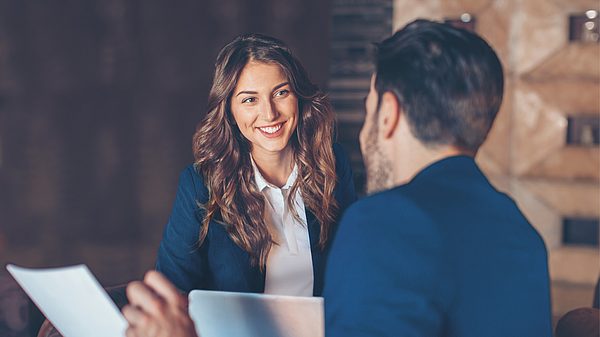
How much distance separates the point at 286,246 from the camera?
1404 mm

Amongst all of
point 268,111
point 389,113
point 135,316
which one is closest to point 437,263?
point 389,113

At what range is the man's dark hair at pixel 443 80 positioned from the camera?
30.1 inches

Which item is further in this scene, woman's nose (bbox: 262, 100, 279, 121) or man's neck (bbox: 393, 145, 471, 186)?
woman's nose (bbox: 262, 100, 279, 121)

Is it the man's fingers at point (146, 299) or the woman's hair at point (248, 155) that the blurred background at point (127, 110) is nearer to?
the woman's hair at point (248, 155)

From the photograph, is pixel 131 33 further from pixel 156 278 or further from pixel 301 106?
pixel 156 278

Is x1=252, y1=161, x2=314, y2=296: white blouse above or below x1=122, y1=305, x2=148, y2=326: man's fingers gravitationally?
below

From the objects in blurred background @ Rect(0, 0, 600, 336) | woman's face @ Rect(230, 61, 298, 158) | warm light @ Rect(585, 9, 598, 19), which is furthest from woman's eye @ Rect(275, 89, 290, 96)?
warm light @ Rect(585, 9, 598, 19)

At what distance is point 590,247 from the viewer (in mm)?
2922

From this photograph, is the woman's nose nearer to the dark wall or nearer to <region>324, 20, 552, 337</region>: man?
<region>324, 20, 552, 337</region>: man

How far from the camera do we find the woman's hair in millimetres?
1348

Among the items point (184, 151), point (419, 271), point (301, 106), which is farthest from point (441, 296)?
point (184, 151)

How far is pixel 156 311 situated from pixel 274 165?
776mm

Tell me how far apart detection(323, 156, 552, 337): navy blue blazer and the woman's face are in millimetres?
606

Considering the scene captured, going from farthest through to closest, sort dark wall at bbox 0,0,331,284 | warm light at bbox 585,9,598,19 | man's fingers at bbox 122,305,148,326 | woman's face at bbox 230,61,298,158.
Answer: dark wall at bbox 0,0,331,284, warm light at bbox 585,9,598,19, woman's face at bbox 230,61,298,158, man's fingers at bbox 122,305,148,326
